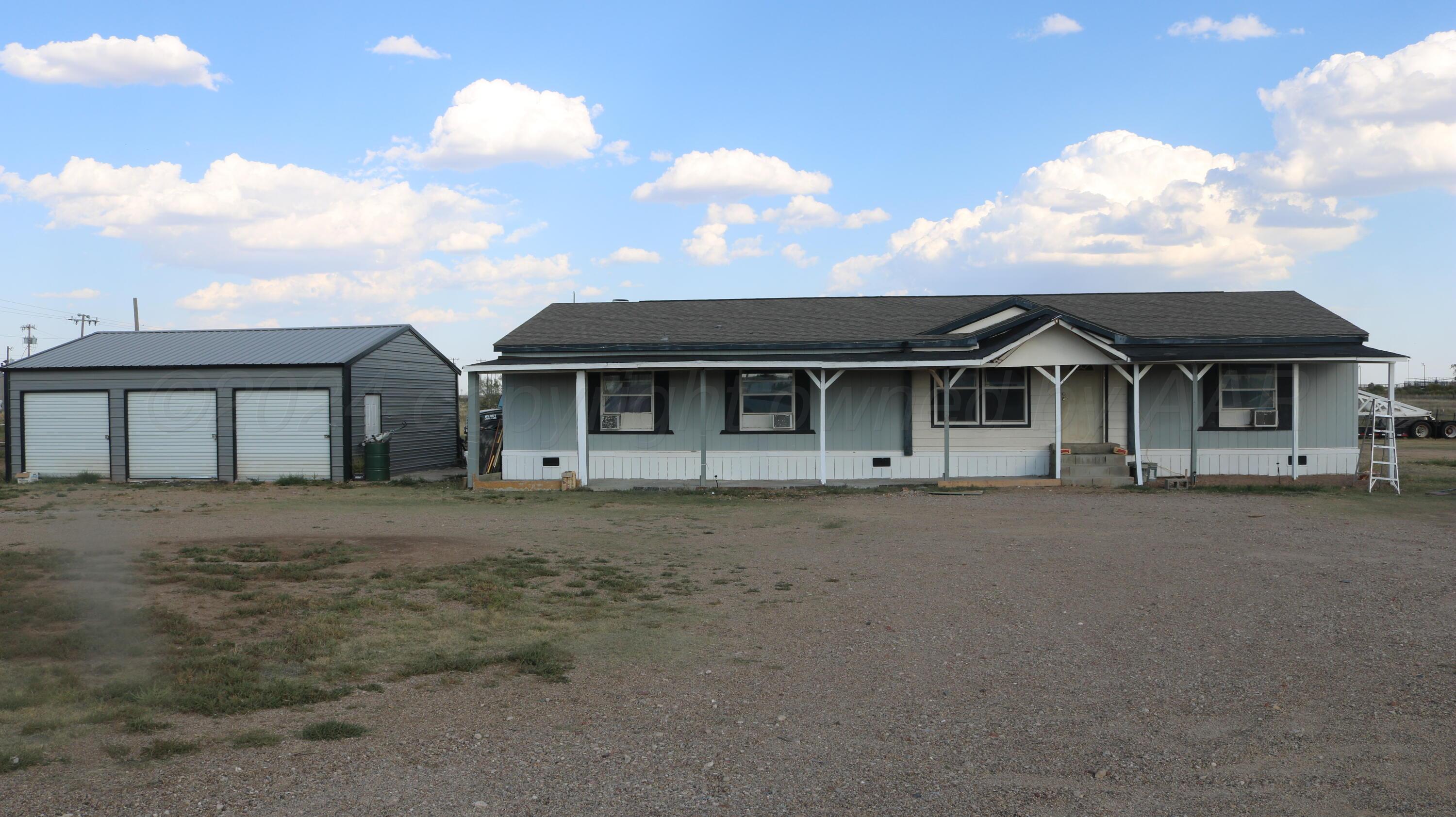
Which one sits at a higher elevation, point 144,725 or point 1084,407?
point 1084,407

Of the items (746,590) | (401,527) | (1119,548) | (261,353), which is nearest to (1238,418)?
(1119,548)

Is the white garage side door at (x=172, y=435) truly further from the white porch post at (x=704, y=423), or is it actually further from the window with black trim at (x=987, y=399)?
the window with black trim at (x=987, y=399)

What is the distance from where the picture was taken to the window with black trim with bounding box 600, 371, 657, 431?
65.7 feet

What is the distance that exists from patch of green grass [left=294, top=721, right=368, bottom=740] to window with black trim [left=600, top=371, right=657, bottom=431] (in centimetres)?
1472

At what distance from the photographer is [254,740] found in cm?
506

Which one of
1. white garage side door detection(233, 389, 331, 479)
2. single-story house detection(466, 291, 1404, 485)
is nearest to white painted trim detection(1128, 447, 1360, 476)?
single-story house detection(466, 291, 1404, 485)

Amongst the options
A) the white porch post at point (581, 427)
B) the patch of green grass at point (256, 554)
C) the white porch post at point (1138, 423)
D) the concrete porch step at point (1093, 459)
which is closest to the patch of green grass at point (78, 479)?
the white porch post at point (581, 427)

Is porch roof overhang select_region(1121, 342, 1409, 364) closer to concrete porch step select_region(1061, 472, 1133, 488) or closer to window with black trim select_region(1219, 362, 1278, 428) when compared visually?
window with black trim select_region(1219, 362, 1278, 428)

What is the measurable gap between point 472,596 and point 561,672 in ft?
→ 8.33

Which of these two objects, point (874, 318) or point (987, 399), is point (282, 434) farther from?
point (987, 399)

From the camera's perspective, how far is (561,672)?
21.1 feet

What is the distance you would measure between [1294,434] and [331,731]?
1897cm

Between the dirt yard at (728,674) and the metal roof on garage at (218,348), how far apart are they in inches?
413

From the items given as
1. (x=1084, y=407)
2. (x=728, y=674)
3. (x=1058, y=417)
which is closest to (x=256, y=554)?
(x=728, y=674)
